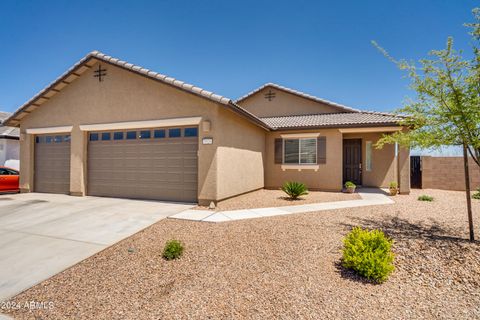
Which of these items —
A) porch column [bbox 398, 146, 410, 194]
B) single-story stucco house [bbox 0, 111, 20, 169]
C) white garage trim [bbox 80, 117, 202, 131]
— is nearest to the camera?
white garage trim [bbox 80, 117, 202, 131]

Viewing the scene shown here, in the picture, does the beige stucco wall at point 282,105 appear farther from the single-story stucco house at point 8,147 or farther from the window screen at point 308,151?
the single-story stucco house at point 8,147

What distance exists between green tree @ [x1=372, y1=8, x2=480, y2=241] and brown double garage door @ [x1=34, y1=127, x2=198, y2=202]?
6.67m

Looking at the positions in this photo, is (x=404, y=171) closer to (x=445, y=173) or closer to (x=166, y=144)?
(x=445, y=173)

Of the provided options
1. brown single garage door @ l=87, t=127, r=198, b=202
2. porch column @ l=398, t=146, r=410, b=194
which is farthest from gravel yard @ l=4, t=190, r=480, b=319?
porch column @ l=398, t=146, r=410, b=194

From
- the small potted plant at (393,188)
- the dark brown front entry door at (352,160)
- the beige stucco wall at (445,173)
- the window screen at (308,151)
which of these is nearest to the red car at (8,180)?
the window screen at (308,151)

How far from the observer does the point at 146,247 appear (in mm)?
4523

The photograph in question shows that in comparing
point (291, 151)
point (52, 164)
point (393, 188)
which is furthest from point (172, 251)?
point (52, 164)

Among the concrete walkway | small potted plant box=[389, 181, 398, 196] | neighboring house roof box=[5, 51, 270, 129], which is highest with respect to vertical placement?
neighboring house roof box=[5, 51, 270, 129]

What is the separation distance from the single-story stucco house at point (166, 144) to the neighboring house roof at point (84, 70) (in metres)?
0.04

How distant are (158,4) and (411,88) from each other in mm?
9318

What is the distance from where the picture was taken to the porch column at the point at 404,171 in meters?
10.4

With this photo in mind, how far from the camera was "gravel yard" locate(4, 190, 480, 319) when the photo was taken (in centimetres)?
280

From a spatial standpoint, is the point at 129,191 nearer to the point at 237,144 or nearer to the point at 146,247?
the point at 237,144

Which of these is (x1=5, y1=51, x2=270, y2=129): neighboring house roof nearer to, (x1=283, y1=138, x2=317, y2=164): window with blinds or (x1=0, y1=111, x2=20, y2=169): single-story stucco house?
(x1=283, y1=138, x2=317, y2=164): window with blinds
